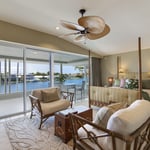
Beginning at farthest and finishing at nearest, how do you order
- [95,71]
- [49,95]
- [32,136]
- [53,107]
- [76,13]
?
1. [95,71]
2. [49,95]
3. [53,107]
4. [76,13]
5. [32,136]

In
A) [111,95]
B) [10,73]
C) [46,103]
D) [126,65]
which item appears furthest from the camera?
[126,65]

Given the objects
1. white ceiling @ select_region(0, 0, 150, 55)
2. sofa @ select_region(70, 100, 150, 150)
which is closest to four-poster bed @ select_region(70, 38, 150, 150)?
sofa @ select_region(70, 100, 150, 150)

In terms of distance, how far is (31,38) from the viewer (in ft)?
13.9

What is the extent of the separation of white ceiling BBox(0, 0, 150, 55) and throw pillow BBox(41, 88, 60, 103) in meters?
2.08

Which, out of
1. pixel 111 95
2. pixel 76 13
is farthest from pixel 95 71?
pixel 76 13

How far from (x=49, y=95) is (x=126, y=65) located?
14.2 feet

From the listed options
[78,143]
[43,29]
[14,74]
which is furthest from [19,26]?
[78,143]

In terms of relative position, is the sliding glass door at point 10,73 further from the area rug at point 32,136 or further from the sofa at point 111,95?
the sofa at point 111,95

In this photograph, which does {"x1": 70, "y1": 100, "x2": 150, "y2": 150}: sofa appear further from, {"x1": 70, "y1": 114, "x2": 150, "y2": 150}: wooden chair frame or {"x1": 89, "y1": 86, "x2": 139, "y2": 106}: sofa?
{"x1": 89, "y1": 86, "x2": 139, "y2": 106}: sofa

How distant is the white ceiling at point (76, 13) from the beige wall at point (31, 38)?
16 cm

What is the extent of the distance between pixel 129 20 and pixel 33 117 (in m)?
4.06

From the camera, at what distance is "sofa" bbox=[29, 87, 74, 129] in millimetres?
3342

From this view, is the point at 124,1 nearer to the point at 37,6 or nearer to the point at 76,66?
the point at 37,6

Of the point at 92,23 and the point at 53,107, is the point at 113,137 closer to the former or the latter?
the point at 92,23
